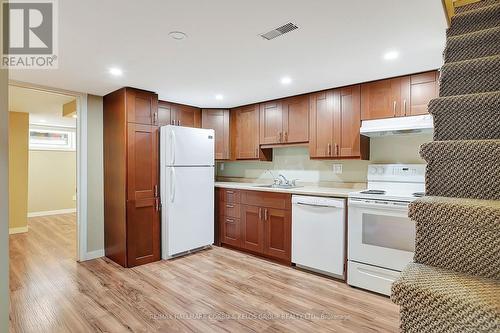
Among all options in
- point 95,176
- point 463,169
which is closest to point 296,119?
point 463,169

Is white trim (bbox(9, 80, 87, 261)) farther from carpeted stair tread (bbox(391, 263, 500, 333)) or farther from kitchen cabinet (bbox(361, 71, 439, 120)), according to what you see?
carpeted stair tread (bbox(391, 263, 500, 333))

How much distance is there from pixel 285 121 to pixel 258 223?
145 centimetres

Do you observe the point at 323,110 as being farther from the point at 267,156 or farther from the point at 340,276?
the point at 340,276

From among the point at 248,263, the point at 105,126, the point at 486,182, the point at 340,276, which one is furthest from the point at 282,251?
the point at 105,126

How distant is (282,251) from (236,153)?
174 cm

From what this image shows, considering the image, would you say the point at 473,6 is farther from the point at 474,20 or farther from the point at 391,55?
the point at 391,55

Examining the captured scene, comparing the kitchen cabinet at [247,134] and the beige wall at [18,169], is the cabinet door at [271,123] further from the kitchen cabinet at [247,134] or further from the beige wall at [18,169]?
the beige wall at [18,169]

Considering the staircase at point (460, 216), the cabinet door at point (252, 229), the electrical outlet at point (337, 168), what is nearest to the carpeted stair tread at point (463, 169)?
the staircase at point (460, 216)

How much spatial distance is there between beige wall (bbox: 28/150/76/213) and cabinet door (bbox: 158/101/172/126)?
13.8ft

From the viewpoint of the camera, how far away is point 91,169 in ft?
12.0

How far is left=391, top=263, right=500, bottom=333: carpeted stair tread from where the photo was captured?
0.70 m

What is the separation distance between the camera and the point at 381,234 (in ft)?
8.61

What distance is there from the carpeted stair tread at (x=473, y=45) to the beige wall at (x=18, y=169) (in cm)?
639

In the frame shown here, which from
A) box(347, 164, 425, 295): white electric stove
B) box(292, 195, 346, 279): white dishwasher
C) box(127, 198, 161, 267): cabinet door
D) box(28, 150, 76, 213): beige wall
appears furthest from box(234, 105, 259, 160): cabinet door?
box(28, 150, 76, 213): beige wall
